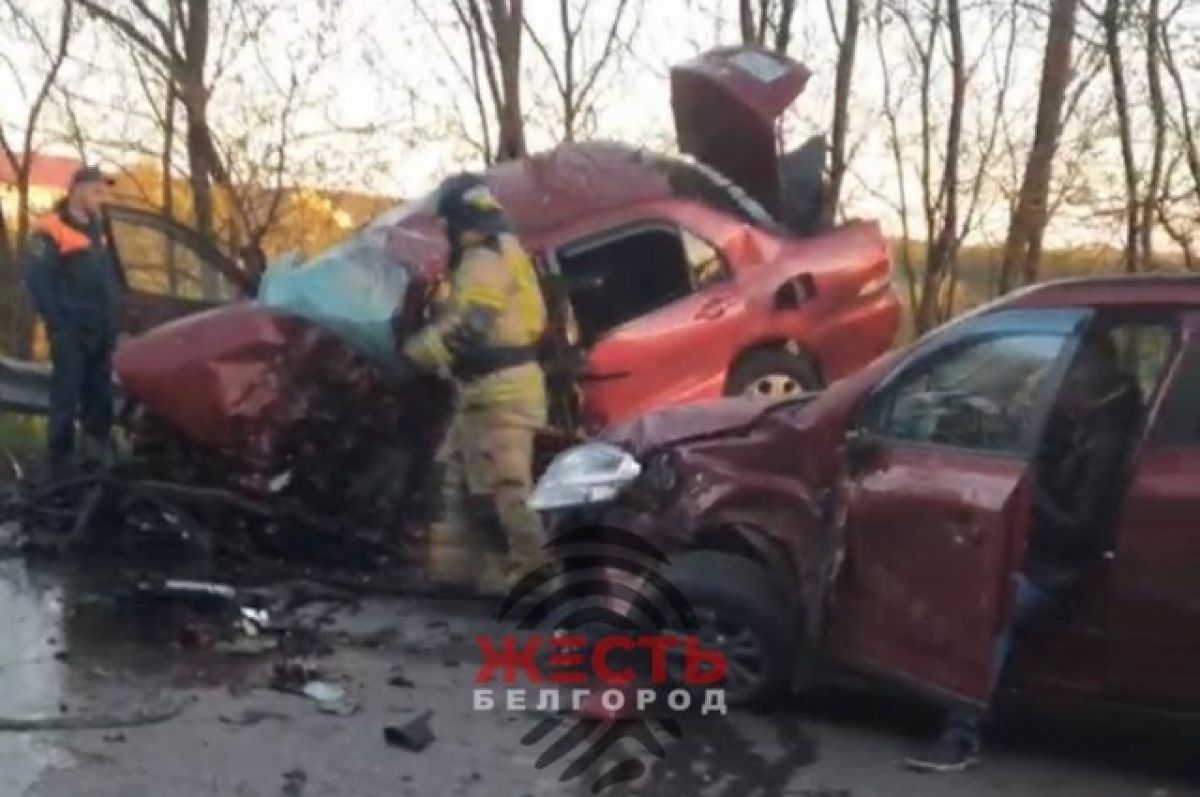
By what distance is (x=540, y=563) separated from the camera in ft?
28.0

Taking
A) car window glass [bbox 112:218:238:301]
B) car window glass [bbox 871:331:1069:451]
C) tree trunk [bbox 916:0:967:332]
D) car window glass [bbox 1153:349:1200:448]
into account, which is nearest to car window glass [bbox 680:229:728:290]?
car window glass [bbox 112:218:238:301]

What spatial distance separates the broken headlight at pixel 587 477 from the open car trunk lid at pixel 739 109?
4.36m

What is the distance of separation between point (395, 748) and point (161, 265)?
5.19 m

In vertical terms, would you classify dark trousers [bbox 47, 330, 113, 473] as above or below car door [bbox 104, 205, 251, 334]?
below

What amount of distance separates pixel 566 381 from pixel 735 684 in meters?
3.30

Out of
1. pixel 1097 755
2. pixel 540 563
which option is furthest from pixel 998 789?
pixel 540 563

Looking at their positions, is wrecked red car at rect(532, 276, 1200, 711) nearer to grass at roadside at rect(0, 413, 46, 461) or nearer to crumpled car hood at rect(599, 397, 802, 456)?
crumpled car hood at rect(599, 397, 802, 456)

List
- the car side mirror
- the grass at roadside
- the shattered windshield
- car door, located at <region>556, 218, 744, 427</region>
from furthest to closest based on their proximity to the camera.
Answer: the grass at roadside < car door, located at <region>556, 218, 744, 427</region> < the shattered windshield < the car side mirror

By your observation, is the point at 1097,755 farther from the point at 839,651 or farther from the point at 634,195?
the point at 634,195

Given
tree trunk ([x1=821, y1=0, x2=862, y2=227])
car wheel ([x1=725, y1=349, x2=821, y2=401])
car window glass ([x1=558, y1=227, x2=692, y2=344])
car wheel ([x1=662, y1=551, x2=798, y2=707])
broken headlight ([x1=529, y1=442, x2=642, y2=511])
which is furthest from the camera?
tree trunk ([x1=821, y1=0, x2=862, y2=227])

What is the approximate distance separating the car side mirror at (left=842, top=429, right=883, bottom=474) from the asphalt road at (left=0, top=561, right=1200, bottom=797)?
953 mm

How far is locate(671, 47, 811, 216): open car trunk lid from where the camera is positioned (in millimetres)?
11336

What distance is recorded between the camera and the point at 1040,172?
19.3m

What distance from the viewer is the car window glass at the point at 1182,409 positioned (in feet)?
20.1
